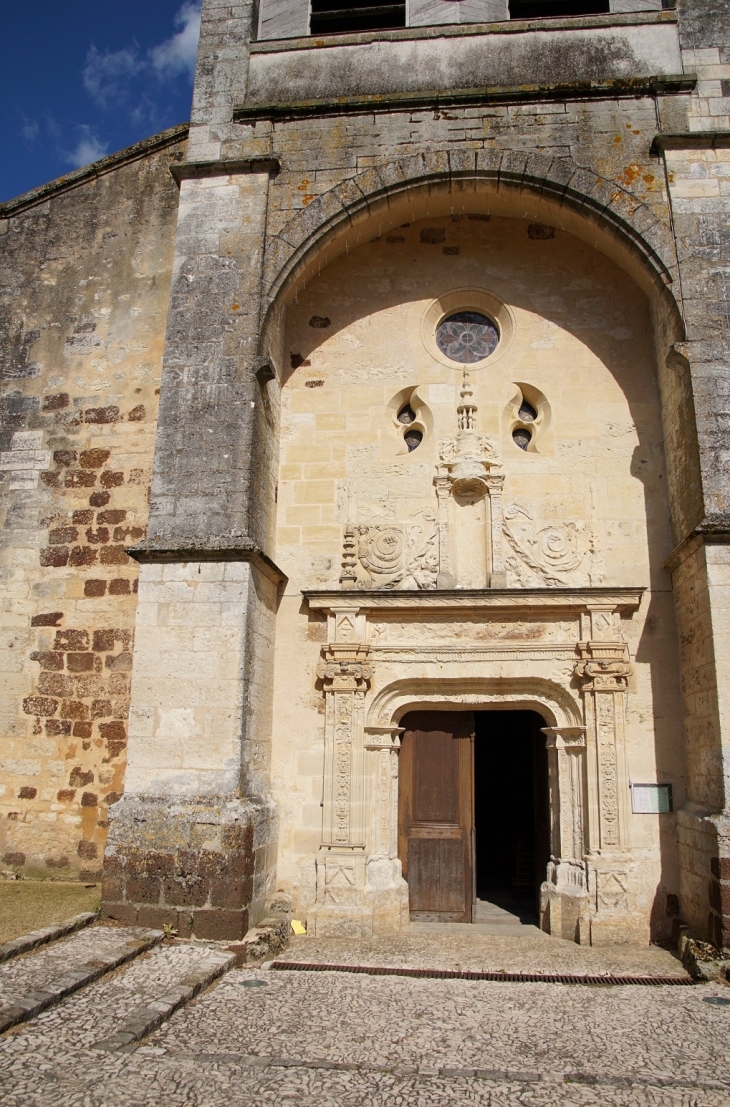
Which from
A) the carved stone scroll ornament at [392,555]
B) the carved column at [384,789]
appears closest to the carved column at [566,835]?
the carved column at [384,789]

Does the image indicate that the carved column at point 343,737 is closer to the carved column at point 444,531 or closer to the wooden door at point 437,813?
the wooden door at point 437,813

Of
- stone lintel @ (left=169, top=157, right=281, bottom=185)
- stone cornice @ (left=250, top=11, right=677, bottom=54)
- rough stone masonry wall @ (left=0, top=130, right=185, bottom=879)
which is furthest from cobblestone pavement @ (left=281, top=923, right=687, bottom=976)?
stone cornice @ (left=250, top=11, right=677, bottom=54)

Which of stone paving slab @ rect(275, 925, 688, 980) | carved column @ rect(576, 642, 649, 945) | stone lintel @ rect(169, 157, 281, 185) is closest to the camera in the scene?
stone paving slab @ rect(275, 925, 688, 980)

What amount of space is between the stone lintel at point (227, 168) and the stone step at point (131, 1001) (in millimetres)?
5629

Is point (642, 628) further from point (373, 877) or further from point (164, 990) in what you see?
point (164, 990)

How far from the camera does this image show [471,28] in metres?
6.65

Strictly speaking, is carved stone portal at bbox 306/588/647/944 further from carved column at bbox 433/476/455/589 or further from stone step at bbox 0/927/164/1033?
stone step at bbox 0/927/164/1033

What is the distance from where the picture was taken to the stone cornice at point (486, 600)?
19.2ft

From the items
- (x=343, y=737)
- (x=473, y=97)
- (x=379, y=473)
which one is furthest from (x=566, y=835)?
(x=473, y=97)

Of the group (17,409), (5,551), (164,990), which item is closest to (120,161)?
(17,409)

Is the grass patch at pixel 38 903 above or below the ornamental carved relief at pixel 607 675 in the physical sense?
below

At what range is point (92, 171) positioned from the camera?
23.9 ft

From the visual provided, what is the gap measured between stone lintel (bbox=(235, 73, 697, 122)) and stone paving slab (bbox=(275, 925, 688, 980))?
592cm

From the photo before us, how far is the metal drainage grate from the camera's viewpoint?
459cm
